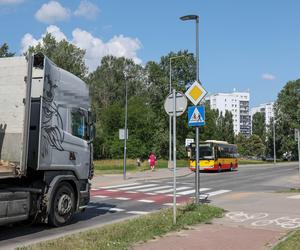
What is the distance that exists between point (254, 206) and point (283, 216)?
92.0 inches

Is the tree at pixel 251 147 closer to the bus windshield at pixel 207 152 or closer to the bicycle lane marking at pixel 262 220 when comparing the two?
the bus windshield at pixel 207 152

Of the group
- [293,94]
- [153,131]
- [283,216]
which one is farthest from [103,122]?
[283,216]

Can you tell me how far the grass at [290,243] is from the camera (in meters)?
7.51

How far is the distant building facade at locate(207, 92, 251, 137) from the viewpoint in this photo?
17088cm

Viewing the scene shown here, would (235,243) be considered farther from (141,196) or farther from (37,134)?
(141,196)

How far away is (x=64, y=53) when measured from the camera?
64250mm

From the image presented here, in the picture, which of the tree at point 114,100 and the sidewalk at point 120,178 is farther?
the tree at point 114,100

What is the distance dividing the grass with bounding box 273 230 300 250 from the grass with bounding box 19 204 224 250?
2229mm

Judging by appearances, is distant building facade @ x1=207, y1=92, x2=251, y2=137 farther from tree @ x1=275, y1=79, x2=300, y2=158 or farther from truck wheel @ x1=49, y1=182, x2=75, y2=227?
truck wheel @ x1=49, y1=182, x2=75, y2=227

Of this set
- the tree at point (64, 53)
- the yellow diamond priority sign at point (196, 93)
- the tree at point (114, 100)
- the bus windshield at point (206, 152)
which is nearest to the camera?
the yellow diamond priority sign at point (196, 93)

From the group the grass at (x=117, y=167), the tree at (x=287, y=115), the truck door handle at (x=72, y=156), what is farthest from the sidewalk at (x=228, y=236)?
the tree at (x=287, y=115)

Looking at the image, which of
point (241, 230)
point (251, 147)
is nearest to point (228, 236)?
point (241, 230)

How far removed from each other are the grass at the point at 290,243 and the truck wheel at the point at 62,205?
4.87 meters

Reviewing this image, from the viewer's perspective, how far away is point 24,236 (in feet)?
30.1
